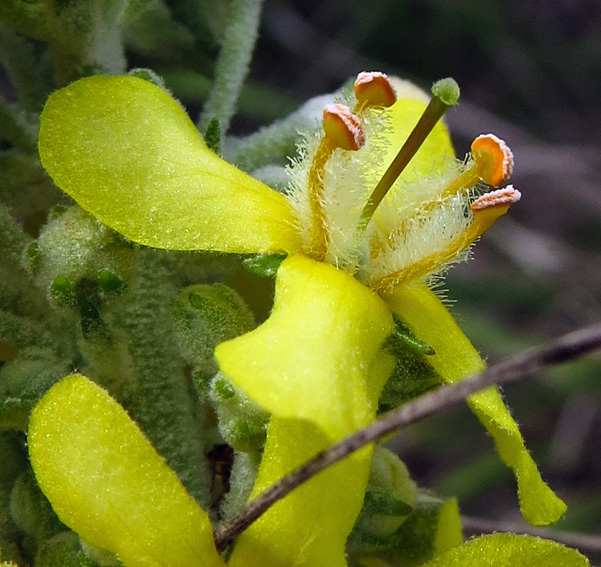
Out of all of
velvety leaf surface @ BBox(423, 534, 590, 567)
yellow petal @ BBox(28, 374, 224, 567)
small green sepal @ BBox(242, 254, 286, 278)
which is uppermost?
small green sepal @ BBox(242, 254, 286, 278)

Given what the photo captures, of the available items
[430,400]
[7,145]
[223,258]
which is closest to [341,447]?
[430,400]

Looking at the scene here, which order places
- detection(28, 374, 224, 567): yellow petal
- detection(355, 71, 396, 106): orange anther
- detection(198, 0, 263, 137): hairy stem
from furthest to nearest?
detection(198, 0, 263, 137): hairy stem < detection(355, 71, 396, 106): orange anther < detection(28, 374, 224, 567): yellow petal

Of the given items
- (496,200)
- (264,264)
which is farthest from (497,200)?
(264,264)

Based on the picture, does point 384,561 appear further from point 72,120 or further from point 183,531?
point 72,120

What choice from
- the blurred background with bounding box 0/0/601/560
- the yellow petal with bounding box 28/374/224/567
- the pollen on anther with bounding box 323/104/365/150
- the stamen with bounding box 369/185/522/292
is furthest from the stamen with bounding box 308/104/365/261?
the blurred background with bounding box 0/0/601/560

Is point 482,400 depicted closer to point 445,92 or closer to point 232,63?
point 445,92

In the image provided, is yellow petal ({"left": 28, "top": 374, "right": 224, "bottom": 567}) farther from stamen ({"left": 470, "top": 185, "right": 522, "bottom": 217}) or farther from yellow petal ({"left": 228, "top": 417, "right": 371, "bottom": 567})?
stamen ({"left": 470, "top": 185, "right": 522, "bottom": 217})
